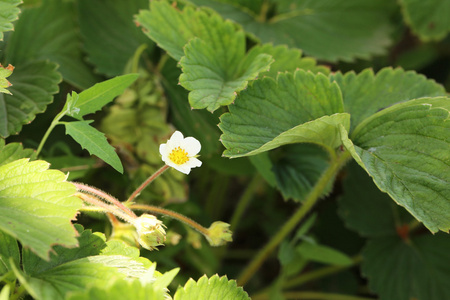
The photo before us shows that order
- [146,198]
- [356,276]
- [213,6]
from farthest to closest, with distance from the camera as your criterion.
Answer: [356,276] → [213,6] → [146,198]

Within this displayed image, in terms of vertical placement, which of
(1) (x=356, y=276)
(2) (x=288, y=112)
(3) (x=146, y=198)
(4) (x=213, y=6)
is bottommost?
(1) (x=356, y=276)

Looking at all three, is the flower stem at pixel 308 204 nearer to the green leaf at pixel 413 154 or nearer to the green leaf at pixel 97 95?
the green leaf at pixel 413 154

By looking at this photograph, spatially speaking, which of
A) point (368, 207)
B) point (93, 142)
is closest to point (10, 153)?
point (93, 142)

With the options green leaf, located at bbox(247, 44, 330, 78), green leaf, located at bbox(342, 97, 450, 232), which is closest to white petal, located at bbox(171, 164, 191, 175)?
green leaf, located at bbox(342, 97, 450, 232)

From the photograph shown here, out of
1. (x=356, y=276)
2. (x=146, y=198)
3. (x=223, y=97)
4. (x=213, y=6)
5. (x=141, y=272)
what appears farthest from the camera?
(x=356, y=276)

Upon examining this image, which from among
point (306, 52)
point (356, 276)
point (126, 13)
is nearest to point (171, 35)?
point (126, 13)

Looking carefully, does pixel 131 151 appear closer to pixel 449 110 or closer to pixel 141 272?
pixel 141 272

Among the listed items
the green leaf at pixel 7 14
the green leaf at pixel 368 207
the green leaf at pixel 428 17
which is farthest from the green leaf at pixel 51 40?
the green leaf at pixel 428 17
